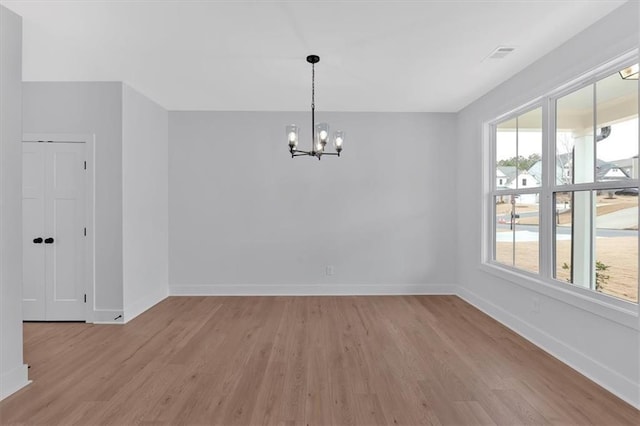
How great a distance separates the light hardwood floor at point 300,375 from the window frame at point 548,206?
59 centimetres

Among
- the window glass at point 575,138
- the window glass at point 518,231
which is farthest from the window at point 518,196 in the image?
the window glass at point 575,138

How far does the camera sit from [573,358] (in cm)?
279

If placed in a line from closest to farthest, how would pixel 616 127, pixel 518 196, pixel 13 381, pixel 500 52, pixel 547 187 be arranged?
pixel 13 381 < pixel 616 127 < pixel 500 52 < pixel 547 187 < pixel 518 196

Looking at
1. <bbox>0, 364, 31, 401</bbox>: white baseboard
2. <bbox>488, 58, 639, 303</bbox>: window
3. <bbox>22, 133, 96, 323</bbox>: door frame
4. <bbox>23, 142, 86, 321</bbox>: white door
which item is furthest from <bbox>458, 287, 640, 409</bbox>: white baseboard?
<bbox>23, 142, 86, 321</bbox>: white door

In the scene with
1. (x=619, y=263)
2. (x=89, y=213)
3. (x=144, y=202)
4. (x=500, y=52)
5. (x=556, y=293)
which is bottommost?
(x=556, y=293)

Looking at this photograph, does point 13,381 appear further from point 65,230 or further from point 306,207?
point 306,207

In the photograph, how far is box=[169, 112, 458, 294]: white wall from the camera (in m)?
5.10

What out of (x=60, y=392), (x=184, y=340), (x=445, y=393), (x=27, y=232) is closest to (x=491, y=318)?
(x=445, y=393)

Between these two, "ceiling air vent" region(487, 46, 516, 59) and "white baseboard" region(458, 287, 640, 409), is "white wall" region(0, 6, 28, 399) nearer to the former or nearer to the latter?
"ceiling air vent" region(487, 46, 516, 59)

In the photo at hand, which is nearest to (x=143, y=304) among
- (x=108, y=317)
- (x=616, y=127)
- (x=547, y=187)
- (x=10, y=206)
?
(x=108, y=317)

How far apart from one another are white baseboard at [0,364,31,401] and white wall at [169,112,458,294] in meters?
2.53

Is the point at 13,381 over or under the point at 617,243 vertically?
under

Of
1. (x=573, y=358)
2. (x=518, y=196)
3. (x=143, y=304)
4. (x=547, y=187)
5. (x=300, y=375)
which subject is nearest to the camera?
(x=300, y=375)

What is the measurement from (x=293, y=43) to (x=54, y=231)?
349cm
